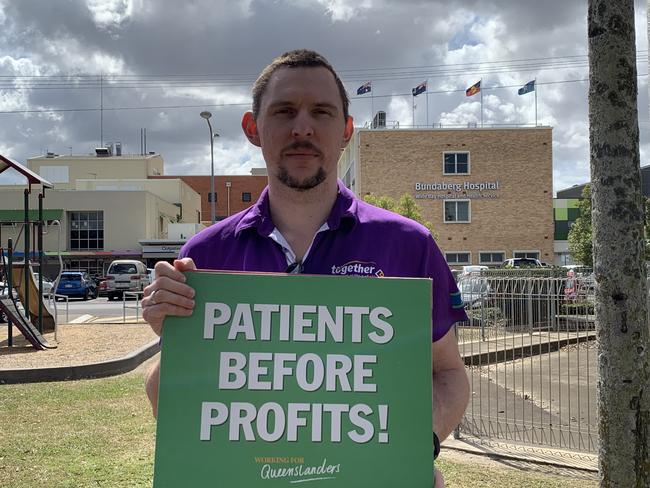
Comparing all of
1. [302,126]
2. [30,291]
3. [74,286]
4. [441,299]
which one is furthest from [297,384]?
[74,286]

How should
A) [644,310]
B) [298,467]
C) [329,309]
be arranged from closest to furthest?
[298,467] < [329,309] < [644,310]

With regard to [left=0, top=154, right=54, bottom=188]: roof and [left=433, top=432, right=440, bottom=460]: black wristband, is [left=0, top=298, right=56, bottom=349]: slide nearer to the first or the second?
[left=0, top=154, right=54, bottom=188]: roof

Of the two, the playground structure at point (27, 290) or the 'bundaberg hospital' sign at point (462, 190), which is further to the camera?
the 'bundaberg hospital' sign at point (462, 190)

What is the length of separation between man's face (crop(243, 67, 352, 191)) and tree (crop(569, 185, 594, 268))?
35510mm

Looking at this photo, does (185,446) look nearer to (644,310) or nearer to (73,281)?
(644,310)

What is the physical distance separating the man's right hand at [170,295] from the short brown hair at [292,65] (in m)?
0.64

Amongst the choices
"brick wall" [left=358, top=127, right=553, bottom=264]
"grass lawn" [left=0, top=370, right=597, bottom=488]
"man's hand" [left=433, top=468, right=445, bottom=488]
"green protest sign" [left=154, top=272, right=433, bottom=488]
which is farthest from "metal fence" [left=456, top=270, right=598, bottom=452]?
"brick wall" [left=358, top=127, right=553, bottom=264]

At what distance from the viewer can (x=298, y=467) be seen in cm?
166

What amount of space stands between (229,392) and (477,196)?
47685 millimetres

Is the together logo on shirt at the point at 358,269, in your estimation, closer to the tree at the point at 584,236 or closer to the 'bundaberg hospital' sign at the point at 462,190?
the tree at the point at 584,236

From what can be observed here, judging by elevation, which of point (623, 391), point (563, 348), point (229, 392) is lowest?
point (563, 348)

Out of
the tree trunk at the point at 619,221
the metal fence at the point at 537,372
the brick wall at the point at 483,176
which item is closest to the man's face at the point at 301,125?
the tree trunk at the point at 619,221

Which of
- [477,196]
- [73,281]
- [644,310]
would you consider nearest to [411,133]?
[477,196]

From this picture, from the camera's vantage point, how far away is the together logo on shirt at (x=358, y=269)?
77.2 inches
